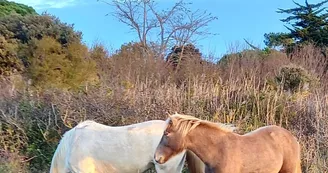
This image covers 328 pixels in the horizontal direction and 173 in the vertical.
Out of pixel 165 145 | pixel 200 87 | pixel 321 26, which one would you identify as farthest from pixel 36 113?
pixel 321 26

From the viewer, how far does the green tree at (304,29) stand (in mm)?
19922

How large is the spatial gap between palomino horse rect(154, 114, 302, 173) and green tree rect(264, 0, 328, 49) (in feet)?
50.1

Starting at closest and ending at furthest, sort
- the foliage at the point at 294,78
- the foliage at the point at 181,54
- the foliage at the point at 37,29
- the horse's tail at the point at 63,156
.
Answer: the horse's tail at the point at 63,156
the foliage at the point at 294,78
the foliage at the point at 37,29
the foliage at the point at 181,54

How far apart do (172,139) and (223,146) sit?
1.51ft

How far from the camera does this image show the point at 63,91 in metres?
8.08

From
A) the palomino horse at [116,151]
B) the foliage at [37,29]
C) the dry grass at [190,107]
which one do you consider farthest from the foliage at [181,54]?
the palomino horse at [116,151]

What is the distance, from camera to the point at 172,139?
13.1 feet

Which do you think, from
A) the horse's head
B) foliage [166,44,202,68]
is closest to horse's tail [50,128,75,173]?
the horse's head

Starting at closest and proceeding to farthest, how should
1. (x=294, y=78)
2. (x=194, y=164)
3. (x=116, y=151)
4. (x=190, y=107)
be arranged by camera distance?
(x=194, y=164), (x=116, y=151), (x=190, y=107), (x=294, y=78)

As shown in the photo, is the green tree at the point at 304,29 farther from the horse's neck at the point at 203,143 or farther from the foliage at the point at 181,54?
the horse's neck at the point at 203,143

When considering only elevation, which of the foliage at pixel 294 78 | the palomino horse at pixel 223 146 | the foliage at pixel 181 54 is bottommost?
the palomino horse at pixel 223 146

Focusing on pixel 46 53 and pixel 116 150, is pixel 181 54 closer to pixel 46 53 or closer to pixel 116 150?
pixel 46 53

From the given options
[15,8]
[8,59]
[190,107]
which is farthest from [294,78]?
[15,8]

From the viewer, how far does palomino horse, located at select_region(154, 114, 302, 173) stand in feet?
13.2
